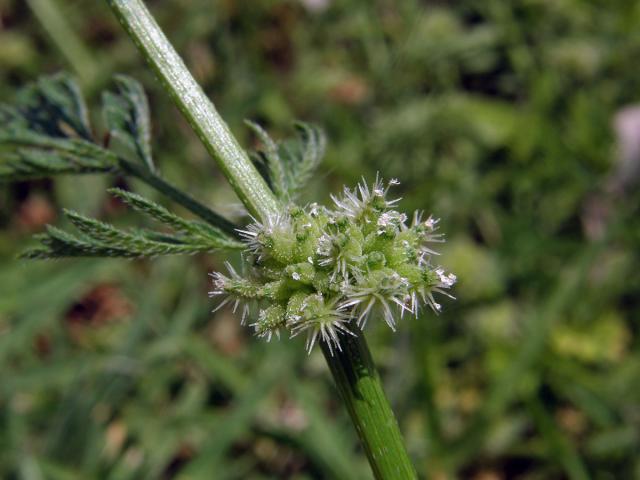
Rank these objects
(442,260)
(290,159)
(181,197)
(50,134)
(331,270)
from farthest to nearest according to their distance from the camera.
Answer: (442,260) < (50,134) < (290,159) < (181,197) < (331,270)

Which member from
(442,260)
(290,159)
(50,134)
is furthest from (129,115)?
(442,260)

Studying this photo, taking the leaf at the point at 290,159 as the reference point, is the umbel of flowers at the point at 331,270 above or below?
below

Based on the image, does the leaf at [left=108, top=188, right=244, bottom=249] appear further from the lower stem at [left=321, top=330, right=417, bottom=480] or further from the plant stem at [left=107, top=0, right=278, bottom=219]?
the lower stem at [left=321, top=330, right=417, bottom=480]

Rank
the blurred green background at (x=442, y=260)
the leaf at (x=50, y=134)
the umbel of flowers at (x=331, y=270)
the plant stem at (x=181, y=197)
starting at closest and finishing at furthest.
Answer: the umbel of flowers at (x=331, y=270), the plant stem at (x=181, y=197), the leaf at (x=50, y=134), the blurred green background at (x=442, y=260)

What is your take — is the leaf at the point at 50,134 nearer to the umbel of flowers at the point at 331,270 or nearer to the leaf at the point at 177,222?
the leaf at the point at 177,222

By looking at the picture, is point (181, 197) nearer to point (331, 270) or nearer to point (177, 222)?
point (177, 222)

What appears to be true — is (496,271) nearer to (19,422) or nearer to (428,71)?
(428,71)

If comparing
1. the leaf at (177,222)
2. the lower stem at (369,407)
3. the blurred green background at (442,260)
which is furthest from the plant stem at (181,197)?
the blurred green background at (442,260)
